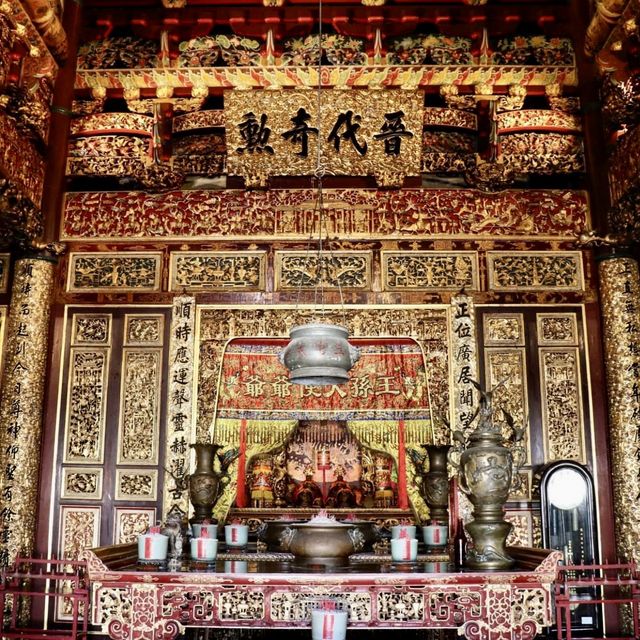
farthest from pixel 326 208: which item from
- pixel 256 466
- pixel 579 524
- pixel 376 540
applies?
pixel 579 524

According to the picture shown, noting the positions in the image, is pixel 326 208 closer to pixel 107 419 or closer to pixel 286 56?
pixel 286 56

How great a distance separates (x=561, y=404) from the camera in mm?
5152

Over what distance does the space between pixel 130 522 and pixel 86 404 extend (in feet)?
2.80

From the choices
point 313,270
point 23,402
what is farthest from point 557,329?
point 23,402

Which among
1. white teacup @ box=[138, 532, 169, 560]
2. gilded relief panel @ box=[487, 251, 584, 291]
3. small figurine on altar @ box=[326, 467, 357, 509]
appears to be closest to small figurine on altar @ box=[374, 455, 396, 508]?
small figurine on altar @ box=[326, 467, 357, 509]

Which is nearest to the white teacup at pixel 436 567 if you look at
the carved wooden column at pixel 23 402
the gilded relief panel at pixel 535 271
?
the gilded relief panel at pixel 535 271

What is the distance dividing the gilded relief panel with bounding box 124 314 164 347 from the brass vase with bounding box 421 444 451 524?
2.02 metres

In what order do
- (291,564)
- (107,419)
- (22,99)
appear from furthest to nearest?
(107,419), (22,99), (291,564)

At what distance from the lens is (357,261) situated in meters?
5.43

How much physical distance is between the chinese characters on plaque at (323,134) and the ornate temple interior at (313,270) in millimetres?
17

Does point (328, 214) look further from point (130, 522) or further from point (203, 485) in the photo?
point (130, 522)

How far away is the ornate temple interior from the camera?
493 cm

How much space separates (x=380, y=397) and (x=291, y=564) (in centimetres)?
229

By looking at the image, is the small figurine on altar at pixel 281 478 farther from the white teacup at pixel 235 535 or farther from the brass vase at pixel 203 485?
Answer: the white teacup at pixel 235 535
